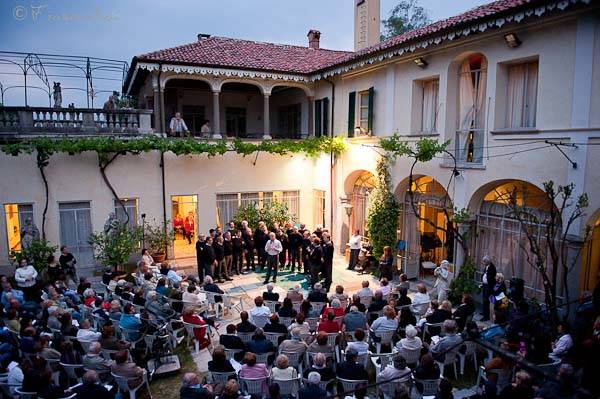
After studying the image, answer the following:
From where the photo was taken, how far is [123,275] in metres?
14.2

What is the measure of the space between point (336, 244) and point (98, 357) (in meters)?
12.0

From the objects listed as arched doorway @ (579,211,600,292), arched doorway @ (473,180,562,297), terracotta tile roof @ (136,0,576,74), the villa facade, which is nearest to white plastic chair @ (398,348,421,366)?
arched doorway @ (473,180,562,297)

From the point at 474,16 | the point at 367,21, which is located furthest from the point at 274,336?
the point at 367,21

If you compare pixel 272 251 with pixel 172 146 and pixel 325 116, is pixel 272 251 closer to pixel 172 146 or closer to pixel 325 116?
pixel 172 146

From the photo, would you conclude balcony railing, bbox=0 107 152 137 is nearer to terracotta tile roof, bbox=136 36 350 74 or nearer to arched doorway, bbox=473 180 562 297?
terracotta tile roof, bbox=136 36 350 74

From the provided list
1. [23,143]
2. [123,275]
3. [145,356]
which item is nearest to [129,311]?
[145,356]

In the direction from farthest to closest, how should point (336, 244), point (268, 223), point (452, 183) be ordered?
point (336, 244) → point (268, 223) → point (452, 183)

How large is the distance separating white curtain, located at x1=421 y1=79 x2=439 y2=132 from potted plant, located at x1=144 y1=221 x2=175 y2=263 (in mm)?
9820

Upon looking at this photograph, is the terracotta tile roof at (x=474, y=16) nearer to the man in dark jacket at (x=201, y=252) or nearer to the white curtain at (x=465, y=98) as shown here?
the white curtain at (x=465, y=98)

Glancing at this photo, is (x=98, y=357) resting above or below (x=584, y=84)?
below

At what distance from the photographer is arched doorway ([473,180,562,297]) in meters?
10.8

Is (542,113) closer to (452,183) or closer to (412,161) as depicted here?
(452,183)

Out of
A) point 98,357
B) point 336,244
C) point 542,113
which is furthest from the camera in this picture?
point 336,244

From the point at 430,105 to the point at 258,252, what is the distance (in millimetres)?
7766
